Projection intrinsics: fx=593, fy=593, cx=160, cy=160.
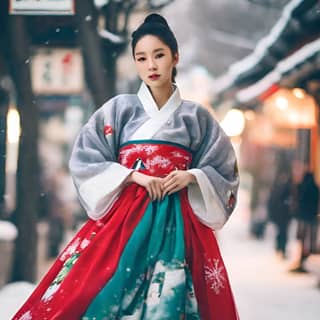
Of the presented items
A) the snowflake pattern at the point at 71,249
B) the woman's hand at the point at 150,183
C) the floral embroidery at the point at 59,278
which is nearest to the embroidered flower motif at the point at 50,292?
the floral embroidery at the point at 59,278

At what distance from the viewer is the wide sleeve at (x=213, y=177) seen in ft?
6.56

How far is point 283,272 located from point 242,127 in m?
1.05

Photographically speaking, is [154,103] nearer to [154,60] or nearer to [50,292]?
[154,60]

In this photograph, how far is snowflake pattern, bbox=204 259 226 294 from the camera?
1.96m

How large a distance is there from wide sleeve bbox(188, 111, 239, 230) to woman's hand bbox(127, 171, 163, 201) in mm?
125

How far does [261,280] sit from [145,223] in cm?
164

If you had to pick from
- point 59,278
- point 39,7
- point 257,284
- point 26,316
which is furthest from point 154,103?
point 257,284

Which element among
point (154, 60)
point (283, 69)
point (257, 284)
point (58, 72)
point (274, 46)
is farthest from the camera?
point (283, 69)

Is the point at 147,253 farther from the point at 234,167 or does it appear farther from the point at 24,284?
the point at 24,284

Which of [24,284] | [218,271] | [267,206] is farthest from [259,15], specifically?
[24,284]

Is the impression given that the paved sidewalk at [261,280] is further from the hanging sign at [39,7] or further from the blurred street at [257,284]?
the hanging sign at [39,7]

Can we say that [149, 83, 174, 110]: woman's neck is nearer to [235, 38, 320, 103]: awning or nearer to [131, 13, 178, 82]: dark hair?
[131, 13, 178, 82]: dark hair

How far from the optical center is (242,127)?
13.3ft

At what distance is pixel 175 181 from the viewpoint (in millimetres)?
1943
